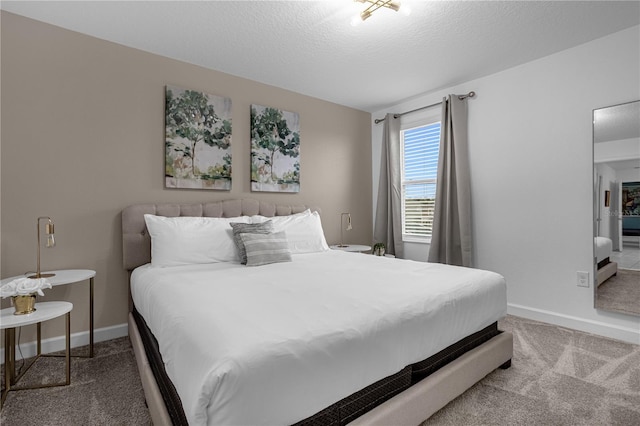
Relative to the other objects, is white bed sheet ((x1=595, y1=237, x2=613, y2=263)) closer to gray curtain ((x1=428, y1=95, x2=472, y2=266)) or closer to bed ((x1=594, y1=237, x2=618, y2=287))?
bed ((x1=594, y1=237, x2=618, y2=287))

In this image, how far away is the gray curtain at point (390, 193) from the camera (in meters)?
4.21

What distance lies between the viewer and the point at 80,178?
8.20 ft

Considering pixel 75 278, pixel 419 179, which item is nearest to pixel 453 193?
pixel 419 179

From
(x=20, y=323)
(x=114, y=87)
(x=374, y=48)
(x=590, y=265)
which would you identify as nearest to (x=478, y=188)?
(x=590, y=265)

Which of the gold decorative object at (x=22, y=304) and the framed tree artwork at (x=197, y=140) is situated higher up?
the framed tree artwork at (x=197, y=140)

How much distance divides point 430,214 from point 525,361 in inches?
83.9

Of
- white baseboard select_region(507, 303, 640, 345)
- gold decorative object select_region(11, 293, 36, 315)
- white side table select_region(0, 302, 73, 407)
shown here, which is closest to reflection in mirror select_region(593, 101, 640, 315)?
white baseboard select_region(507, 303, 640, 345)

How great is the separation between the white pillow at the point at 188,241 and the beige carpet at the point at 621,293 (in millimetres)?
3056

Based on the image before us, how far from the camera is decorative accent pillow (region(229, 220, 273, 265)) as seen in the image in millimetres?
2551

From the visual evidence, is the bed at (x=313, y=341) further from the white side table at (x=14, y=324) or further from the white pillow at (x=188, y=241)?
the white side table at (x=14, y=324)

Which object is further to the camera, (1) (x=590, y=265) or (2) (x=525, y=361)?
(1) (x=590, y=265)

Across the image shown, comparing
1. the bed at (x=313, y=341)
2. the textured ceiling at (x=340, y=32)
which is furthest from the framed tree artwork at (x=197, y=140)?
the bed at (x=313, y=341)

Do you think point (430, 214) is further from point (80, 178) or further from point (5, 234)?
point (5, 234)

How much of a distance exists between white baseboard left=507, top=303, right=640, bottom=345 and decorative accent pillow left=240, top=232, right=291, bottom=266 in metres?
2.38
